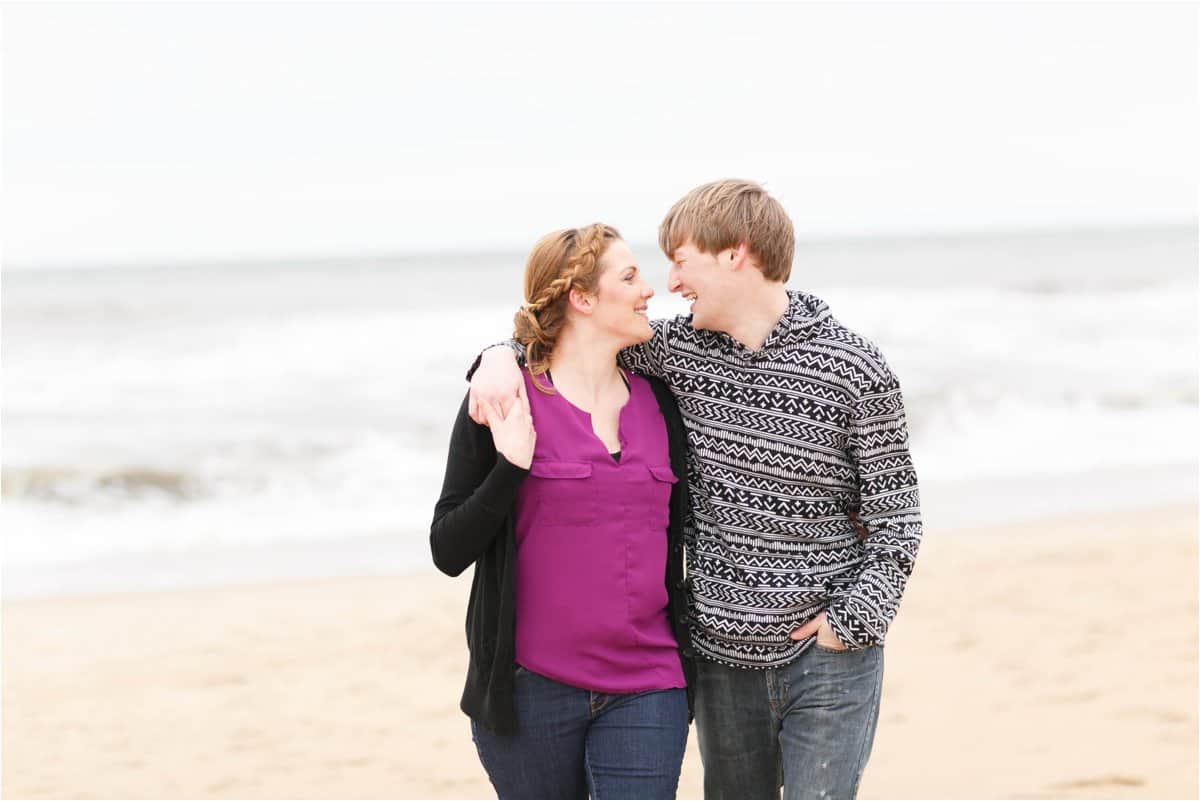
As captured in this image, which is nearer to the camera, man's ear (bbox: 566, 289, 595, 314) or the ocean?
man's ear (bbox: 566, 289, 595, 314)

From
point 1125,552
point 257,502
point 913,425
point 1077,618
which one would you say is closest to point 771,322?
point 1077,618

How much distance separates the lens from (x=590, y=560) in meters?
2.93

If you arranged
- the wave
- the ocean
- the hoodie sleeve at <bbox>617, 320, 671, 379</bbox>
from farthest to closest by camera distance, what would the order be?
the wave, the ocean, the hoodie sleeve at <bbox>617, 320, 671, 379</bbox>

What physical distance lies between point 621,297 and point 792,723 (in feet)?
3.62

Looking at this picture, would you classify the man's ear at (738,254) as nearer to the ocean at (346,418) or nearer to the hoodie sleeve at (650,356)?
the hoodie sleeve at (650,356)

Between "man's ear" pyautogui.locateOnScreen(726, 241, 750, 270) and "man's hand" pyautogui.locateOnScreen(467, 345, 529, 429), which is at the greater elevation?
"man's ear" pyautogui.locateOnScreen(726, 241, 750, 270)

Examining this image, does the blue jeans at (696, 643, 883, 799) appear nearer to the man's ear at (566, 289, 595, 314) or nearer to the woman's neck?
the woman's neck

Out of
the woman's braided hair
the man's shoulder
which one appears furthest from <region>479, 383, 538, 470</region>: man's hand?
the man's shoulder

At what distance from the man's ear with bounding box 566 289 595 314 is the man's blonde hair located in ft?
0.79

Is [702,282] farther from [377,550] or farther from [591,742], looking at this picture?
[377,550]

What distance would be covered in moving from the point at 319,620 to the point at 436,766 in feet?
7.61

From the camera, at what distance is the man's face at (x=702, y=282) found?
304 centimetres

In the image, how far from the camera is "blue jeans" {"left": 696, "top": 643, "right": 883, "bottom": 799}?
3.00m

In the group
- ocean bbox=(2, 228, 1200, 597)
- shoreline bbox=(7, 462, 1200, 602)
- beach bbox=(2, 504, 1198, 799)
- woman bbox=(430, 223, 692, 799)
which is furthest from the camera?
ocean bbox=(2, 228, 1200, 597)
